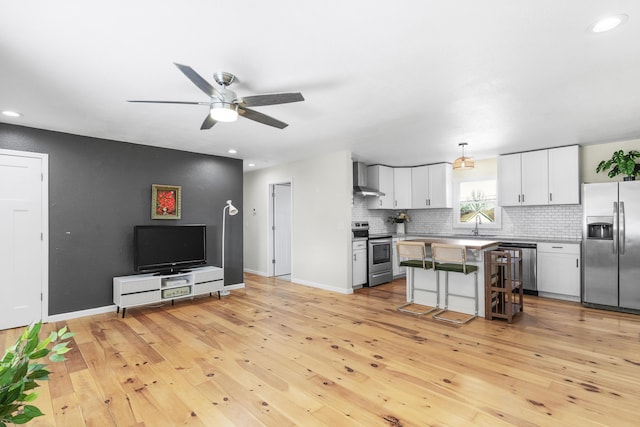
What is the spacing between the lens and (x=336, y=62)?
245 cm

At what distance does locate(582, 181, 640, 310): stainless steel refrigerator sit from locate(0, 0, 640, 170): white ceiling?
3.01ft

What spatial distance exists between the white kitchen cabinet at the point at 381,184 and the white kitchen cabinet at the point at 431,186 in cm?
54

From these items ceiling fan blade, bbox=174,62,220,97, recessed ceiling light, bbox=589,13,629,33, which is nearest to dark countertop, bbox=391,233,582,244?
recessed ceiling light, bbox=589,13,629,33

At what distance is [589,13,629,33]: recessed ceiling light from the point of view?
1.92 metres

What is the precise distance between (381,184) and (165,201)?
408 centimetres

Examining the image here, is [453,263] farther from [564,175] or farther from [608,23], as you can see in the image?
[608,23]

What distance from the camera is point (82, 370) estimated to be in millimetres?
2830

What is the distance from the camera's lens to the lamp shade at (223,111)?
2.56m

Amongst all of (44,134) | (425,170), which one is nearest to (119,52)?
(44,134)

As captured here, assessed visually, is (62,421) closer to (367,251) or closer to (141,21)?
(141,21)

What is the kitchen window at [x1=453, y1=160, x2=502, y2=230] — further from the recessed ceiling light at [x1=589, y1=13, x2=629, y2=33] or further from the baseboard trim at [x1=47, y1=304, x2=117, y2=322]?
the baseboard trim at [x1=47, y1=304, x2=117, y2=322]

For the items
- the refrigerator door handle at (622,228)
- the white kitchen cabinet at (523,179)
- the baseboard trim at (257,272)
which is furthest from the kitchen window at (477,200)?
the baseboard trim at (257,272)

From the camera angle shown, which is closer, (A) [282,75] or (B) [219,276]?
(A) [282,75]

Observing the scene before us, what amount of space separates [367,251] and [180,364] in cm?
381
